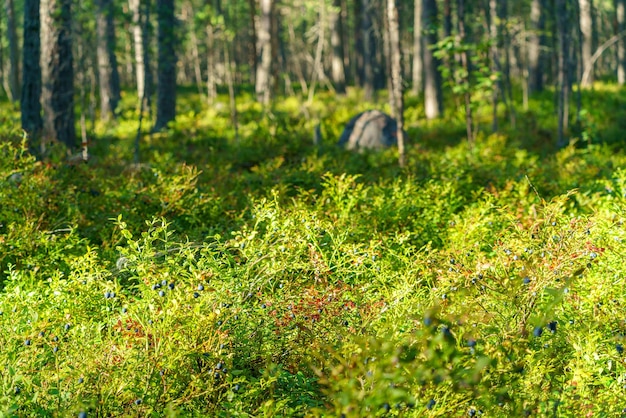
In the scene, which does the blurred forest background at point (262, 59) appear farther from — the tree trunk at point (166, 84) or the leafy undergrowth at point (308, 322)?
the leafy undergrowth at point (308, 322)

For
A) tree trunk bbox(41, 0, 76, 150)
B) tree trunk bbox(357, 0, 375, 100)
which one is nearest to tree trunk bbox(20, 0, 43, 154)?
tree trunk bbox(41, 0, 76, 150)

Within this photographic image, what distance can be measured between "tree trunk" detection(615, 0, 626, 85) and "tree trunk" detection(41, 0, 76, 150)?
2096 cm

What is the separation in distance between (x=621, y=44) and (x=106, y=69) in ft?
71.2

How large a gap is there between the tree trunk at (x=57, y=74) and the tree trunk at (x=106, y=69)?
6842 millimetres

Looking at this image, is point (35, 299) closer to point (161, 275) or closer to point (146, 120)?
point (161, 275)

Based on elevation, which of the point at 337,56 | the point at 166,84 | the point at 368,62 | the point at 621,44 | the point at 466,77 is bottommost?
the point at 466,77

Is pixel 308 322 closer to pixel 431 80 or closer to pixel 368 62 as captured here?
pixel 431 80

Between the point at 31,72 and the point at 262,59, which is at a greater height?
the point at 262,59

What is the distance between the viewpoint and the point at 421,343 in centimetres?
287

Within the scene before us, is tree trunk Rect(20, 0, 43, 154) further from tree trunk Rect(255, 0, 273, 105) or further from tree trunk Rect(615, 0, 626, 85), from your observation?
tree trunk Rect(615, 0, 626, 85)

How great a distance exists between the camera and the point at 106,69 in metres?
18.7

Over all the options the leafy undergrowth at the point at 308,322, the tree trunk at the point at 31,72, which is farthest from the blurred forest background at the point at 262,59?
the leafy undergrowth at the point at 308,322

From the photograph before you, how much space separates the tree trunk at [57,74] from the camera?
11.0 metres

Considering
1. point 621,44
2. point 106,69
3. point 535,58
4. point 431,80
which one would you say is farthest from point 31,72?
point 621,44
